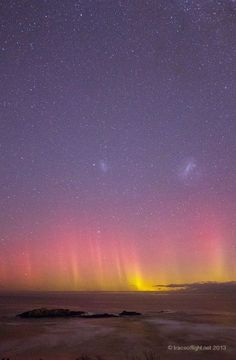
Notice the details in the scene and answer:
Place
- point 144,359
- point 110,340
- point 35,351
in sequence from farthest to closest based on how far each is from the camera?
point 110,340 < point 35,351 < point 144,359

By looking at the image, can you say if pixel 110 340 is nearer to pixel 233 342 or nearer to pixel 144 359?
pixel 144 359

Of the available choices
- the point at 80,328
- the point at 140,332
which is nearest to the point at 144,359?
the point at 140,332

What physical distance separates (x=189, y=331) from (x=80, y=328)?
43.2 feet

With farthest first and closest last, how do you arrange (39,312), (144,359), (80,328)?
1. (39,312)
2. (80,328)
3. (144,359)

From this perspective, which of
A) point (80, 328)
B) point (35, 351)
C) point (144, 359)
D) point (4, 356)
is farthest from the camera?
point (80, 328)

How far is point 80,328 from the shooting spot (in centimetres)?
3909

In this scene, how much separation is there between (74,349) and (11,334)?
12483 mm

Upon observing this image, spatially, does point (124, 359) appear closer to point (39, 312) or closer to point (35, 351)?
point (35, 351)

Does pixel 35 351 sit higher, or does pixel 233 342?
pixel 35 351

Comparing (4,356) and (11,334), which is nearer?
(4,356)

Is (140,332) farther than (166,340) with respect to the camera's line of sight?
Yes

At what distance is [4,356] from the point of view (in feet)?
79.5

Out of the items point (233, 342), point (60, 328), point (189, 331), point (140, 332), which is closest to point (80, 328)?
point (60, 328)

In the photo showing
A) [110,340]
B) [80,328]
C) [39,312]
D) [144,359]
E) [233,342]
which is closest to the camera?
[144,359]
